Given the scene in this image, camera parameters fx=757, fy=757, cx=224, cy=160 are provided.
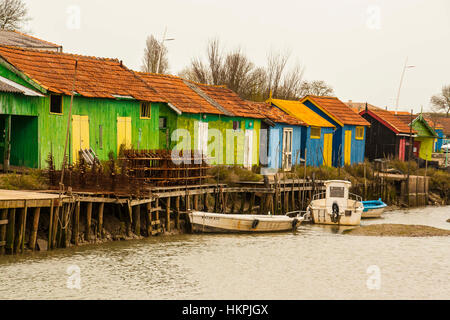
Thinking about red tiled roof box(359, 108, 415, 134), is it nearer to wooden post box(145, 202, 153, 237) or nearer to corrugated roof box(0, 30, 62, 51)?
corrugated roof box(0, 30, 62, 51)

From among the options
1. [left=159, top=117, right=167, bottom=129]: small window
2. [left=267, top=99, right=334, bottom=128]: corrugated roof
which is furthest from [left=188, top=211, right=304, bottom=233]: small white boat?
[left=267, top=99, right=334, bottom=128]: corrugated roof

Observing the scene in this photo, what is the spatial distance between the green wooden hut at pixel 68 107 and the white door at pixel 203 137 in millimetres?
3062

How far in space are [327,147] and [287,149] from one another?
5772 mm

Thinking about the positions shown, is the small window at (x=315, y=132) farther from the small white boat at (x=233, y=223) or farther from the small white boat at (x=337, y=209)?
the small white boat at (x=233, y=223)

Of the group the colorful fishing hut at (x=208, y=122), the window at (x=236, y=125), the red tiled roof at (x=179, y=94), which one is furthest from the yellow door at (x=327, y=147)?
the red tiled roof at (x=179, y=94)

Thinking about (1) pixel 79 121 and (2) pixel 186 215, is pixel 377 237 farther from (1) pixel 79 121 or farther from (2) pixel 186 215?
(1) pixel 79 121

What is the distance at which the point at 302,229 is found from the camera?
3456cm

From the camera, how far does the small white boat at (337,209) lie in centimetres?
3612

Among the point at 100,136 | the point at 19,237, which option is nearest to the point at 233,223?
the point at 100,136

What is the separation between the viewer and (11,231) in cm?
Result: 2319

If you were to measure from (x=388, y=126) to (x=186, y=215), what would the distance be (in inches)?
1140

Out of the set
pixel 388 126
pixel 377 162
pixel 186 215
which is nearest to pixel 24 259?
pixel 186 215

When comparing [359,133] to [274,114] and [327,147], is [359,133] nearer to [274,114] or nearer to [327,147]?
[327,147]
